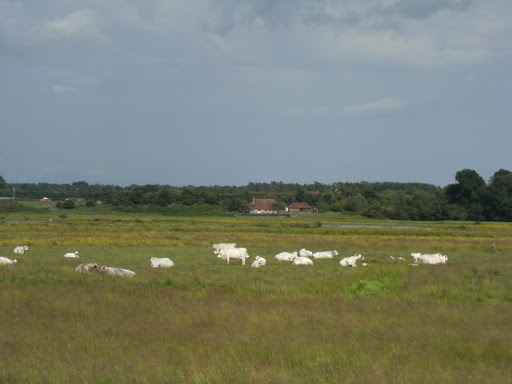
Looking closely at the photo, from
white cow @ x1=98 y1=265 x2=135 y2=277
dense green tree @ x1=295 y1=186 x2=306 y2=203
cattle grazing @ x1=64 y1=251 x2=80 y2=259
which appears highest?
dense green tree @ x1=295 y1=186 x2=306 y2=203

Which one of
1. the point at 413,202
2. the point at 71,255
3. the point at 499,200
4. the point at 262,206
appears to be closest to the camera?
the point at 71,255

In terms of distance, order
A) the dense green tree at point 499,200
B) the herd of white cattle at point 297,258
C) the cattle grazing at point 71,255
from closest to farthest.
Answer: the herd of white cattle at point 297,258
the cattle grazing at point 71,255
the dense green tree at point 499,200

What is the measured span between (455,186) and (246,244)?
9587 centimetres

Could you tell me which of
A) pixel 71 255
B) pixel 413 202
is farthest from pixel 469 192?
pixel 71 255

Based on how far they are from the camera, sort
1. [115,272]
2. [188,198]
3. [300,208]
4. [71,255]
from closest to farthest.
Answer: [115,272]
[71,255]
[188,198]
[300,208]

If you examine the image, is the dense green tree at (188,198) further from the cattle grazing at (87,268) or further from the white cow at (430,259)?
the cattle grazing at (87,268)

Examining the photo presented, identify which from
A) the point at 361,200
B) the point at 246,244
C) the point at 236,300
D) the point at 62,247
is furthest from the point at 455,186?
the point at 236,300

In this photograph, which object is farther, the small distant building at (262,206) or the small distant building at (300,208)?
the small distant building at (300,208)

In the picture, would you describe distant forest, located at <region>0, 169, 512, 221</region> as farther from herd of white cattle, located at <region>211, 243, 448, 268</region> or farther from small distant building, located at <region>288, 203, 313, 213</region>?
herd of white cattle, located at <region>211, 243, 448, 268</region>

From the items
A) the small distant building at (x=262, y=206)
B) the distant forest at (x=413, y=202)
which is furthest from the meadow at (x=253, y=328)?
the small distant building at (x=262, y=206)

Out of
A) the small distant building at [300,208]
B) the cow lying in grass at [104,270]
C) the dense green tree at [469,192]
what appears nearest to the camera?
the cow lying in grass at [104,270]

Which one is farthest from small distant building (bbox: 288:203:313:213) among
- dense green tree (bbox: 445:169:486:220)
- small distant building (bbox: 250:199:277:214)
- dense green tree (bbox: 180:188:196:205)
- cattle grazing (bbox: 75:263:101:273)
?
cattle grazing (bbox: 75:263:101:273)

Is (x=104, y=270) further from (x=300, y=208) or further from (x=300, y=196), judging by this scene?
(x=300, y=196)

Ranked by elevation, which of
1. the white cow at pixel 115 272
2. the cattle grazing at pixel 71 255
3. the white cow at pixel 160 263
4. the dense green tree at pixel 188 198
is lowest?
the cattle grazing at pixel 71 255
